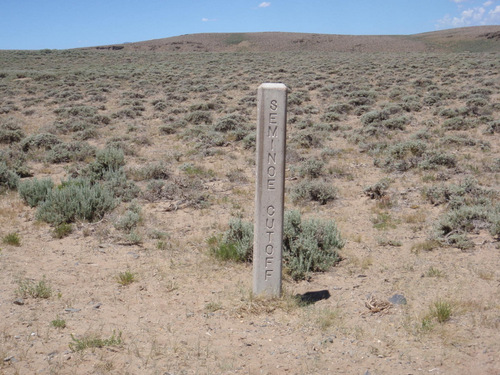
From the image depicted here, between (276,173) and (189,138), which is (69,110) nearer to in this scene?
(189,138)

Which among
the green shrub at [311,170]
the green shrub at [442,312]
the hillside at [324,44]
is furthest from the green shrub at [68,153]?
the hillside at [324,44]

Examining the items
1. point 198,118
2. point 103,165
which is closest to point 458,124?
point 198,118

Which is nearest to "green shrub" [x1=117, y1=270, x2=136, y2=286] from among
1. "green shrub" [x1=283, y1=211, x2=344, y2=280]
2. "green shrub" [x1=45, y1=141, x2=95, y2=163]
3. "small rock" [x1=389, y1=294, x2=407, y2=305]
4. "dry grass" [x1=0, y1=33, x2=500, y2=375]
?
"dry grass" [x1=0, y1=33, x2=500, y2=375]

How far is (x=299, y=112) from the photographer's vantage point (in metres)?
18.3

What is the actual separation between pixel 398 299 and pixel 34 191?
6913 millimetres

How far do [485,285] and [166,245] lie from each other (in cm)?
443

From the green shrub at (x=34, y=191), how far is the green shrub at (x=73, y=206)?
360mm

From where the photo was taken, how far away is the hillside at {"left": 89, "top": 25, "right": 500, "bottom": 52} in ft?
231

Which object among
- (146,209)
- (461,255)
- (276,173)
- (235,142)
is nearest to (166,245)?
(146,209)

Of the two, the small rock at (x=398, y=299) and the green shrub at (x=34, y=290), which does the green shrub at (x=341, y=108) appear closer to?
the small rock at (x=398, y=299)

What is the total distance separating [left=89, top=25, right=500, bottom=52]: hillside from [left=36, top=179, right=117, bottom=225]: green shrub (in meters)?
66.9

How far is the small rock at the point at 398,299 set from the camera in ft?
15.5

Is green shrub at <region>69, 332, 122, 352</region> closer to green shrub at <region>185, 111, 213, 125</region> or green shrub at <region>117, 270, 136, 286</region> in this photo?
green shrub at <region>117, 270, 136, 286</region>

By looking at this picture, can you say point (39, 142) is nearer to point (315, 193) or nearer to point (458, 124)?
point (315, 193)
